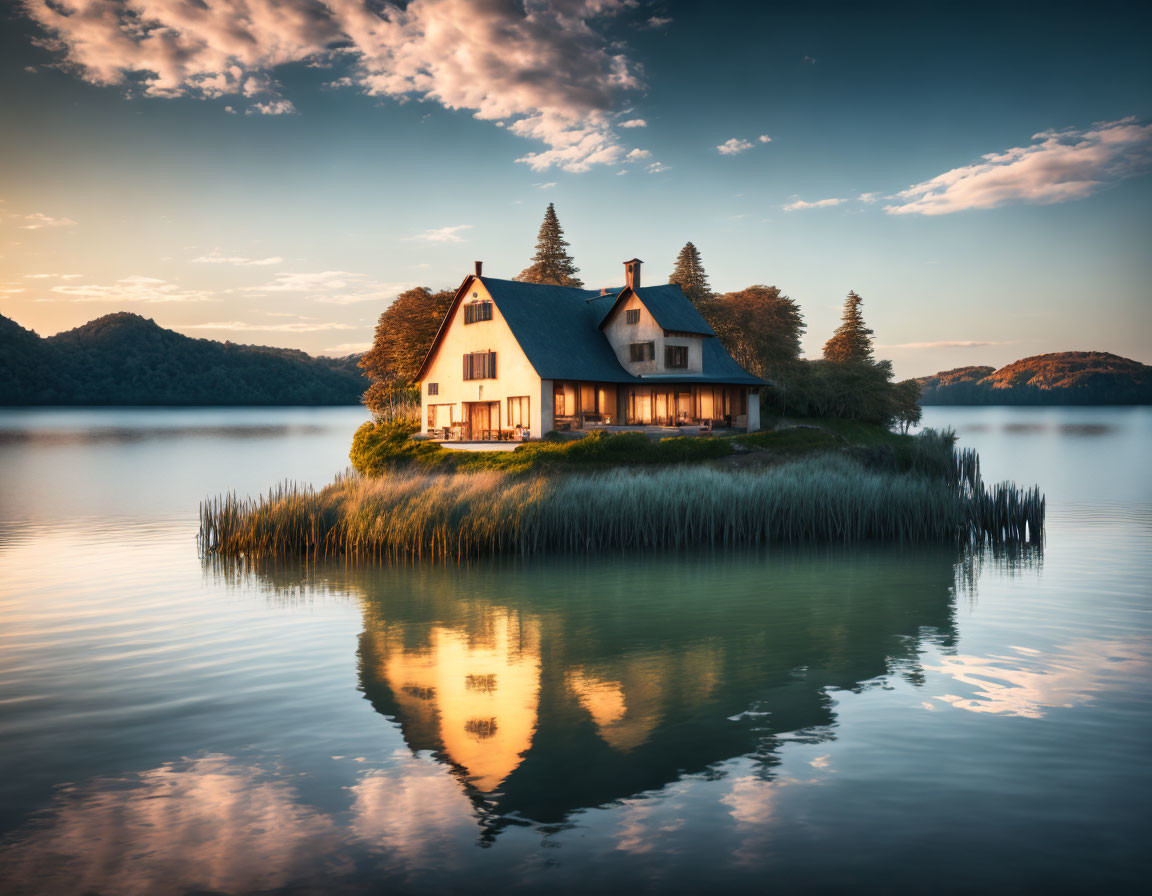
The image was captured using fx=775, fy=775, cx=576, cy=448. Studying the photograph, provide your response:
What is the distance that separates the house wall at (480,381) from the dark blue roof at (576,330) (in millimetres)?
765

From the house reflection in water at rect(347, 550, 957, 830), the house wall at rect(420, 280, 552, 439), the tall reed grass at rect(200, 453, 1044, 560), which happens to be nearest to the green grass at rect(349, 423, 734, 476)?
the house wall at rect(420, 280, 552, 439)

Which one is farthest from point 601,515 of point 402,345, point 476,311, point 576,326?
point 402,345

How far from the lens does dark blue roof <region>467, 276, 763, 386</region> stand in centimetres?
4153

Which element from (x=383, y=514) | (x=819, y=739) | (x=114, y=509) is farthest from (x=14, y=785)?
(x=114, y=509)

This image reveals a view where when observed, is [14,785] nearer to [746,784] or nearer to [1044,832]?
[746,784]

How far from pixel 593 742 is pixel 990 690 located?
531 cm

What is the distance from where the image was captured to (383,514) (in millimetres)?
20750

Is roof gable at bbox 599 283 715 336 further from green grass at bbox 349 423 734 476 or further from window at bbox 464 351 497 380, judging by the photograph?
green grass at bbox 349 423 734 476

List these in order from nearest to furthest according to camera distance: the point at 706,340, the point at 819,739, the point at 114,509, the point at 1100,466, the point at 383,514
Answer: the point at 819,739, the point at 383,514, the point at 114,509, the point at 706,340, the point at 1100,466

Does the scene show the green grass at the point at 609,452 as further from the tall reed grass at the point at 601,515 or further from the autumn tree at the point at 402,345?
the autumn tree at the point at 402,345

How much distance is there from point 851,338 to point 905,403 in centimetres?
2652

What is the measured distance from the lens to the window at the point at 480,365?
140 feet

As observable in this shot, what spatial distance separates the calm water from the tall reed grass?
2.46 meters

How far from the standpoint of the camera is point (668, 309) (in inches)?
1763
